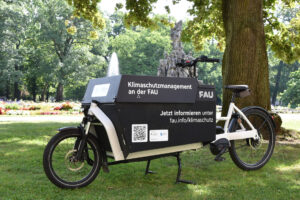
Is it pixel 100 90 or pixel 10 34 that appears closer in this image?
pixel 100 90

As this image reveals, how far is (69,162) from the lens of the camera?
3807 mm

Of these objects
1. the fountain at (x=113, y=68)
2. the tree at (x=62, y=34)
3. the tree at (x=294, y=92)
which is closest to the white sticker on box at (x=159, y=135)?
the fountain at (x=113, y=68)

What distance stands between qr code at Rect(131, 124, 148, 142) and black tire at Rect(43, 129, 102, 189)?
49 cm

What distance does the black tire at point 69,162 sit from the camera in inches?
142

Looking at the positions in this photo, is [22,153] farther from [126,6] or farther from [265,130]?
[126,6]

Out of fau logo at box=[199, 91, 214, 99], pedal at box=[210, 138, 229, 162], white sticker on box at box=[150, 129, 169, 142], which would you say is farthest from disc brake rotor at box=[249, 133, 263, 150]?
white sticker on box at box=[150, 129, 169, 142]

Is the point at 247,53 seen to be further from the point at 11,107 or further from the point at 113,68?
the point at 113,68

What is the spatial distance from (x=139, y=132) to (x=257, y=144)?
2.11m

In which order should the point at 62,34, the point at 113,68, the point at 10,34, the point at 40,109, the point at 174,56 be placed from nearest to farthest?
1. the point at 174,56
2. the point at 40,109
3. the point at 113,68
4. the point at 10,34
5. the point at 62,34

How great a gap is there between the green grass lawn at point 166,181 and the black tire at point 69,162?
0.12m

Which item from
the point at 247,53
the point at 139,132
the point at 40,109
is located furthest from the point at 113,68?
the point at 139,132

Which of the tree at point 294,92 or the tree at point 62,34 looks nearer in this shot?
the tree at point 294,92

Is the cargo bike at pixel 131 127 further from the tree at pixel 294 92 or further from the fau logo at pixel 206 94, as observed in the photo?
the tree at pixel 294 92

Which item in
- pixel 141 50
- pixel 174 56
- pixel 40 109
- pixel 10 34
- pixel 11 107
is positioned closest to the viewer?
pixel 11 107
